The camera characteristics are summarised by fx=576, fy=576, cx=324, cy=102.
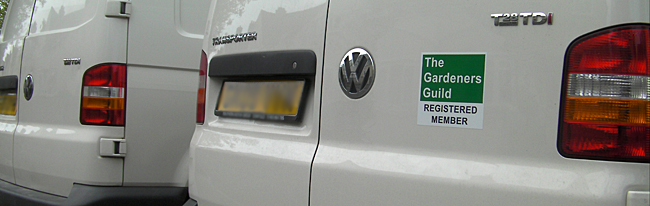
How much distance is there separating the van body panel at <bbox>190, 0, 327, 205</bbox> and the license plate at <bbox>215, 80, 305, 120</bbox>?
30 mm

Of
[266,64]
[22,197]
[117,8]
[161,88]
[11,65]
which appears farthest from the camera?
[11,65]

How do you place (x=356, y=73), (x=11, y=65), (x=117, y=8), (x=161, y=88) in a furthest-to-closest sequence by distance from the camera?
(x=11, y=65) → (x=161, y=88) → (x=117, y=8) → (x=356, y=73)

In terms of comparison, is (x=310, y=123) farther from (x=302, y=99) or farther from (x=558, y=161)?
(x=558, y=161)

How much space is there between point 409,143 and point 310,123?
465 mm

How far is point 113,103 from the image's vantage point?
357cm

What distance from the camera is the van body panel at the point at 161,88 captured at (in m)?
3.62

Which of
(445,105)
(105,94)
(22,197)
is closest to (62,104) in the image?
(105,94)

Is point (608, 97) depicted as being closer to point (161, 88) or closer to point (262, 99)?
point (262, 99)

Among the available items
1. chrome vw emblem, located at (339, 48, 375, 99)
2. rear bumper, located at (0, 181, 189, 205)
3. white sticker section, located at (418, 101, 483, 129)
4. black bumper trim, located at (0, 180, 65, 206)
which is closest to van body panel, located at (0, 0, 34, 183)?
black bumper trim, located at (0, 180, 65, 206)

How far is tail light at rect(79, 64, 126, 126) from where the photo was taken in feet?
11.6

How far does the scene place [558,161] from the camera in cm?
159

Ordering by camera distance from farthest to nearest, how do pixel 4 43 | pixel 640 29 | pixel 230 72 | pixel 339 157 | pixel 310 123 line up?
pixel 4 43, pixel 230 72, pixel 310 123, pixel 339 157, pixel 640 29

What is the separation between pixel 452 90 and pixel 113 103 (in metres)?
2.50

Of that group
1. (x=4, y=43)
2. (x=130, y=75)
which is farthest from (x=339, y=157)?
(x=4, y=43)
